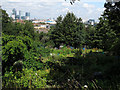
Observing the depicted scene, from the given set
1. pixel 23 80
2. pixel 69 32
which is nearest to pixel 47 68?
pixel 23 80

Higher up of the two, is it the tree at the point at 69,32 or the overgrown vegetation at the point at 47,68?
the tree at the point at 69,32

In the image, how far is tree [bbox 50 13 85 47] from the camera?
865 inches

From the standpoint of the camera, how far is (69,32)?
2205cm

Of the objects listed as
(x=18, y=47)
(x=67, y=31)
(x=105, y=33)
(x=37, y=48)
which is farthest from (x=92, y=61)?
(x=67, y=31)

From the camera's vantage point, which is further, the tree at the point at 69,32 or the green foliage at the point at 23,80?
the tree at the point at 69,32

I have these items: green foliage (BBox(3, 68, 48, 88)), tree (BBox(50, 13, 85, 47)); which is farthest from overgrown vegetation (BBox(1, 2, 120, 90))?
tree (BBox(50, 13, 85, 47))

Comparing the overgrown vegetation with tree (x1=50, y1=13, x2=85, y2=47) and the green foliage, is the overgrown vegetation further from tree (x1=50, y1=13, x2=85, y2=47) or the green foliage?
tree (x1=50, y1=13, x2=85, y2=47)

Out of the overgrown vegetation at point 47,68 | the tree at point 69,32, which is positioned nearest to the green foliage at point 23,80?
the overgrown vegetation at point 47,68

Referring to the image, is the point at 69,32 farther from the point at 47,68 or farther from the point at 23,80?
the point at 23,80

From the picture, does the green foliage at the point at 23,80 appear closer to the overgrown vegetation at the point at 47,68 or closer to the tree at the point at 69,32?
the overgrown vegetation at the point at 47,68

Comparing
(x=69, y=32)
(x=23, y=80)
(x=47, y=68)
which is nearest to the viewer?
(x=23, y=80)

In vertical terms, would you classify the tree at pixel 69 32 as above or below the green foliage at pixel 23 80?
above

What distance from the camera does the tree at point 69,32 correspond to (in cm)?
2197

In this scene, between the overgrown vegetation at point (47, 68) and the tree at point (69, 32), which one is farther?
the tree at point (69, 32)
